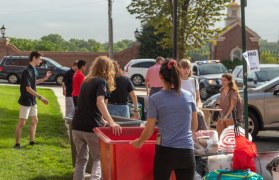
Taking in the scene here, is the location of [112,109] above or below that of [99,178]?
above

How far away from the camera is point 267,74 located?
834 inches

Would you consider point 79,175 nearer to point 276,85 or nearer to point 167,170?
point 167,170

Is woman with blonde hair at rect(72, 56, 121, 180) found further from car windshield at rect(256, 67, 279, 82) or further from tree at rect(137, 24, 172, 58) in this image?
tree at rect(137, 24, 172, 58)

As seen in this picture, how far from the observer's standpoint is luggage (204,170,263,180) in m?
6.14

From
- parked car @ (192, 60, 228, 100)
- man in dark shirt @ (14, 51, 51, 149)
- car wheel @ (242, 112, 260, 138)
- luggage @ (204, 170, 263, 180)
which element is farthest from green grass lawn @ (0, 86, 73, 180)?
parked car @ (192, 60, 228, 100)

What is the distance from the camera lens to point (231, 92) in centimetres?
1103

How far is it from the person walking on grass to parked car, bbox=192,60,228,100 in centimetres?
2045

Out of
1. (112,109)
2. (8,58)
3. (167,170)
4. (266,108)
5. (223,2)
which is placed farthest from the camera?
(8,58)

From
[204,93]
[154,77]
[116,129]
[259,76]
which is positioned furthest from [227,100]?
[204,93]

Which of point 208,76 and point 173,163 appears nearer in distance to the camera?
point 173,163

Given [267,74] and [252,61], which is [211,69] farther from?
[252,61]

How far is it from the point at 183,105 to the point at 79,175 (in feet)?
6.93

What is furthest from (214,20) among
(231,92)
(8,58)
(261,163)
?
(261,163)

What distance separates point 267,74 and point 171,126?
16.3 meters
